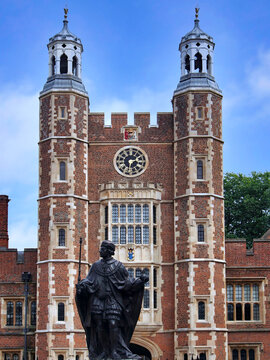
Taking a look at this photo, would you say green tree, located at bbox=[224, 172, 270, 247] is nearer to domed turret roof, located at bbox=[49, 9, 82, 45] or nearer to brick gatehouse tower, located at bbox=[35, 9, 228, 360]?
brick gatehouse tower, located at bbox=[35, 9, 228, 360]

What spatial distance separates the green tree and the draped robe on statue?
1253 inches

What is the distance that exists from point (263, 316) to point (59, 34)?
629 inches

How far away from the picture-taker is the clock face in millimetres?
35531

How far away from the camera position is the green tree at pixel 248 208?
149 ft

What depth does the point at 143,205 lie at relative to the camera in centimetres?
3481

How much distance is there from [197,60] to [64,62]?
6.26 meters

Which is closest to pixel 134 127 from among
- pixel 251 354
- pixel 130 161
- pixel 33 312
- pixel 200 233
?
pixel 130 161

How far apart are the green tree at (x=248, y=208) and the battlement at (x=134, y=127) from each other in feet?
38.1

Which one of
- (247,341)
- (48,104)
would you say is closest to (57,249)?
(48,104)

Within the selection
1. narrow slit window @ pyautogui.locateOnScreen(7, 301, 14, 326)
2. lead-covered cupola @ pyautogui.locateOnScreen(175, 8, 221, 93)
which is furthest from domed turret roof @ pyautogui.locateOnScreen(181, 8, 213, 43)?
narrow slit window @ pyautogui.locateOnScreen(7, 301, 14, 326)

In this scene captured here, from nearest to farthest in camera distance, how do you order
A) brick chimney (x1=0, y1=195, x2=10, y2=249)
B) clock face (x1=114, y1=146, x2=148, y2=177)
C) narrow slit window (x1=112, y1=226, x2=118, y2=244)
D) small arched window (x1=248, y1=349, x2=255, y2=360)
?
small arched window (x1=248, y1=349, x2=255, y2=360) < narrow slit window (x1=112, y1=226, x2=118, y2=244) < clock face (x1=114, y1=146, x2=148, y2=177) < brick chimney (x1=0, y1=195, x2=10, y2=249)

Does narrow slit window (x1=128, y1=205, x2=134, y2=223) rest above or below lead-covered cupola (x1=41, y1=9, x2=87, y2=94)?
below

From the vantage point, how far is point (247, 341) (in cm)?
3438

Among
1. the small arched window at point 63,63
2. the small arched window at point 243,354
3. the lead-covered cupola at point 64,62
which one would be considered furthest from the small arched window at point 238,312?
the small arched window at point 63,63
